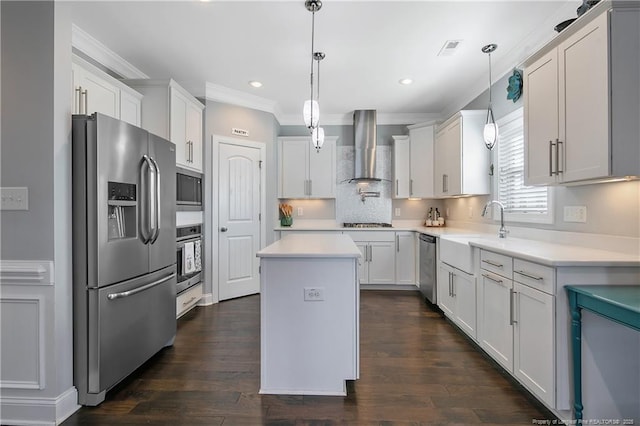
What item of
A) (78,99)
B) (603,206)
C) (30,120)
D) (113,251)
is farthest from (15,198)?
(603,206)

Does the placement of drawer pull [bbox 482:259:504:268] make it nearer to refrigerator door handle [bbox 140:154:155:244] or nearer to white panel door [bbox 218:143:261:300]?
refrigerator door handle [bbox 140:154:155:244]

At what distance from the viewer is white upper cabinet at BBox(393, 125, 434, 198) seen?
15.3 feet

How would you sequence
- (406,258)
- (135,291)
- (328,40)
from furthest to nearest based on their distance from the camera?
(406,258) < (328,40) < (135,291)

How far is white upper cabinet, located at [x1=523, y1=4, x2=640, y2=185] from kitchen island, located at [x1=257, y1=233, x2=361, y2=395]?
4.91 feet

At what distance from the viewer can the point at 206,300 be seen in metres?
3.99

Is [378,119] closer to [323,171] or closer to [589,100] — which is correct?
[323,171]

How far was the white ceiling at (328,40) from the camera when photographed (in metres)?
2.42

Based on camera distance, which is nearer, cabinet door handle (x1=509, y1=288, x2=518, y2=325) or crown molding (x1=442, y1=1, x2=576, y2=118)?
cabinet door handle (x1=509, y1=288, x2=518, y2=325)

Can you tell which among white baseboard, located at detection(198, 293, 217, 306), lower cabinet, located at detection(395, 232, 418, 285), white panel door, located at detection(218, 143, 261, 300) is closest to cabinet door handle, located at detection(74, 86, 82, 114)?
white panel door, located at detection(218, 143, 261, 300)

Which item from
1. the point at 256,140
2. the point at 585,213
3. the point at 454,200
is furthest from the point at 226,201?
the point at 585,213

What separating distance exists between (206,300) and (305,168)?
8.04ft

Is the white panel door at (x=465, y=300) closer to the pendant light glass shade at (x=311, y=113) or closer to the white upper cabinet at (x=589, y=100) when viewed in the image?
the white upper cabinet at (x=589, y=100)

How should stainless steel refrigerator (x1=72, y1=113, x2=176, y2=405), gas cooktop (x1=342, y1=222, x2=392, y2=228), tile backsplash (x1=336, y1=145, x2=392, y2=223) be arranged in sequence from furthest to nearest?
tile backsplash (x1=336, y1=145, x2=392, y2=223) → gas cooktop (x1=342, y1=222, x2=392, y2=228) → stainless steel refrigerator (x1=72, y1=113, x2=176, y2=405)

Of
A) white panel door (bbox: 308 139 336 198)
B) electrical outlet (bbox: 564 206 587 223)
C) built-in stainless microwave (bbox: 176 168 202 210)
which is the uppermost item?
white panel door (bbox: 308 139 336 198)
